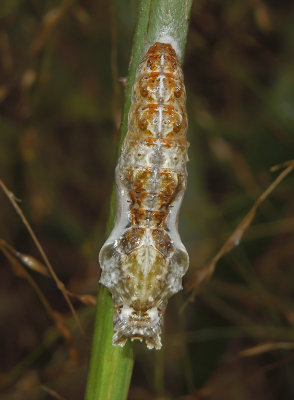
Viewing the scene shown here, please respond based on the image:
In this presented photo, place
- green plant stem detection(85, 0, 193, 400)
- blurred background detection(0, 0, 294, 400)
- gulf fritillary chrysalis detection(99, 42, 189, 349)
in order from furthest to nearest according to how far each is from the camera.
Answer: blurred background detection(0, 0, 294, 400) → gulf fritillary chrysalis detection(99, 42, 189, 349) → green plant stem detection(85, 0, 193, 400)

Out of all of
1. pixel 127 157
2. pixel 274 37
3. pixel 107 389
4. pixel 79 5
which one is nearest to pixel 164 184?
pixel 127 157

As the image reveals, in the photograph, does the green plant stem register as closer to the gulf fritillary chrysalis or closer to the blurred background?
the gulf fritillary chrysalis

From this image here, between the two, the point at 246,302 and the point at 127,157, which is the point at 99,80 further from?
the point at 127,157

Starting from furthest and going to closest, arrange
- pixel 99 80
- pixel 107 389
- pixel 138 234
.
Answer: pixel 99 80 → pixel 138 234 → pixel 107 389

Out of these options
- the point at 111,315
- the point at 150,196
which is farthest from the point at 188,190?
the point at 111,315

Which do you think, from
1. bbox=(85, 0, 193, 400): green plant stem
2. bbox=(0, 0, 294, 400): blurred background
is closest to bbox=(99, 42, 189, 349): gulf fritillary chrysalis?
bbox=(85, 0, 193, 400): green plant stem

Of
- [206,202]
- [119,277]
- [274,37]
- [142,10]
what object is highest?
[274,37]
